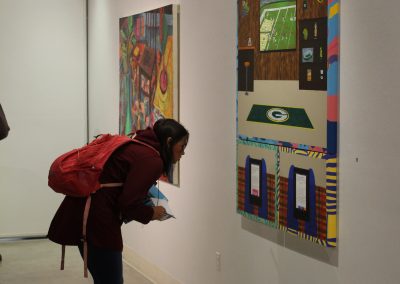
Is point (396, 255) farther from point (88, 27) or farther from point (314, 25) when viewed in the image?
point (88, 27)

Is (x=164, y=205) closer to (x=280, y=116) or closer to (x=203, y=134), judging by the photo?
(x=280, y=116)

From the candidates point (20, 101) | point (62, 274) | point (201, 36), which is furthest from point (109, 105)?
point (201, 36)

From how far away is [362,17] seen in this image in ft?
10.8

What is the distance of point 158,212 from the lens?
382cm

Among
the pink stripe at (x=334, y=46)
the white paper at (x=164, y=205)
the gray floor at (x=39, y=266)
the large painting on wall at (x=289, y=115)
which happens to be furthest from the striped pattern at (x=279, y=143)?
the gray floor at (x=39, y=266)

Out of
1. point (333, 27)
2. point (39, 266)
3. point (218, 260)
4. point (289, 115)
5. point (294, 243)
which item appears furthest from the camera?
point (39, 266)

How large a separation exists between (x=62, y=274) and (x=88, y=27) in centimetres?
271

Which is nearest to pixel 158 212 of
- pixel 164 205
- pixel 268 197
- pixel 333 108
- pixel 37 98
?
pixel 164 205

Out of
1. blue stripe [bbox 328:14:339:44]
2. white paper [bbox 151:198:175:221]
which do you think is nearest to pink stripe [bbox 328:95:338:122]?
blue stripe [bbox 328:14:339:44]

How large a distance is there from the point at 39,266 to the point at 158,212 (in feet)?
9.76

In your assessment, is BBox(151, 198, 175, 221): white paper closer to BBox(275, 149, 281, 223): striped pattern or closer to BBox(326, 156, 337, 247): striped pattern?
BBox(275, 149, 281, 223): striped pattern

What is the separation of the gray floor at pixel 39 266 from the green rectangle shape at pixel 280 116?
231cm

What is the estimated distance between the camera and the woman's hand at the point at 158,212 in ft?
12.5

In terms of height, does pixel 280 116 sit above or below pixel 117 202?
above
